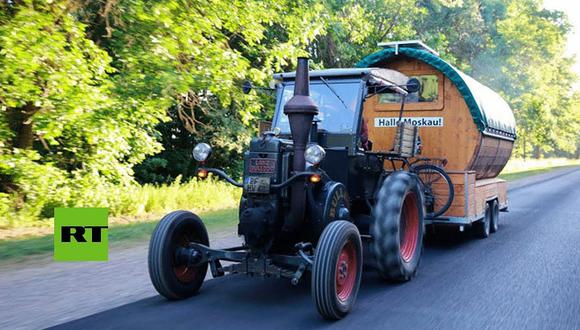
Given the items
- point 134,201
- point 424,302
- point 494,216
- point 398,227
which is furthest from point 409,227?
point 134,201

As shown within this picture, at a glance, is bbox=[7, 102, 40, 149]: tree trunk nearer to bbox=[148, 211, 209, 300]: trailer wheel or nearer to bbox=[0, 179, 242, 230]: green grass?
bbox=[0, 179, 242, 230]: green grass

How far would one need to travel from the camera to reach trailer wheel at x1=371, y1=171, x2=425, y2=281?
21.1 ft

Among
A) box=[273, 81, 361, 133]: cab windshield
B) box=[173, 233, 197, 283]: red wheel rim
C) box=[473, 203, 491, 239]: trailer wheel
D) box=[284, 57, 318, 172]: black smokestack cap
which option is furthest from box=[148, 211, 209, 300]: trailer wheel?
box=[473, 203, 491, 239]: trailer wheel

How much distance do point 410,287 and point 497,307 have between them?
112 cm

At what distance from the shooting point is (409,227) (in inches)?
292

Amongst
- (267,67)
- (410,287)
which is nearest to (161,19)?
(267,67)

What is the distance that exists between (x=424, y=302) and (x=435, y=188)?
3766 mm

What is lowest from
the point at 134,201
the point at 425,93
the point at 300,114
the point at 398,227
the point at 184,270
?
the point at 184,270

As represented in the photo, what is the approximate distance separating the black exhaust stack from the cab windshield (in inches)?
44.2

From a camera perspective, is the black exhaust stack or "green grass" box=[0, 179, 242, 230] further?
"green grass" box=[0, 179, 242, 230]

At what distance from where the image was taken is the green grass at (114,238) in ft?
27.7

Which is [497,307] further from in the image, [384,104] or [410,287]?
[384,104]

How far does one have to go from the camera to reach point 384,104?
10234 mm

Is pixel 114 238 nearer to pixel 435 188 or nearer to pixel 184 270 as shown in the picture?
pixel 184 270
